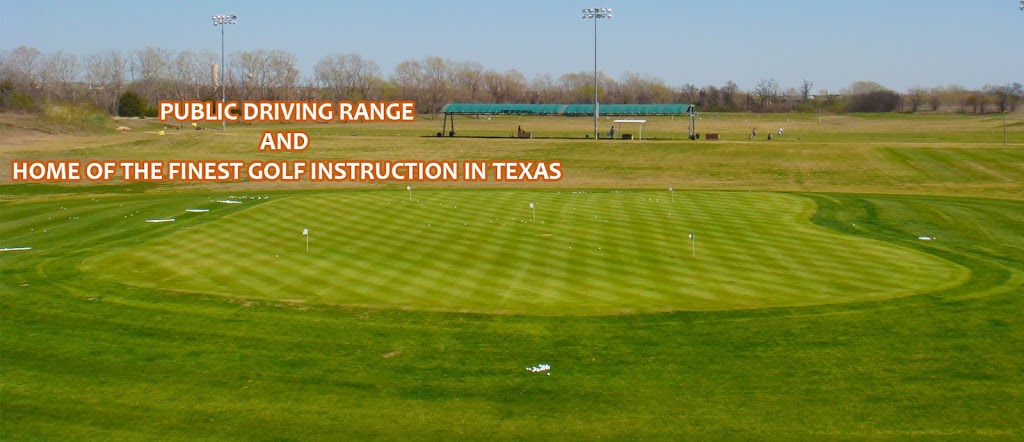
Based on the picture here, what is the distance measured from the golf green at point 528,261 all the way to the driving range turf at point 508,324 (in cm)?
12

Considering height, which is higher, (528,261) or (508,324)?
(528,261)

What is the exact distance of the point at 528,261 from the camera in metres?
24.2

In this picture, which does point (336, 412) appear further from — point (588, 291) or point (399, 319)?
point (588, 291)

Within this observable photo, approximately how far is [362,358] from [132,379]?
3.69 metres

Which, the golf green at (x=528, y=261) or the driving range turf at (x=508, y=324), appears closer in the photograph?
the driving range turf at (x=508, y=324)

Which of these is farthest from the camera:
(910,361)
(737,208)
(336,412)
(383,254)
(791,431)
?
(737,208)

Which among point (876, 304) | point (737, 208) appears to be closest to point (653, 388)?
point (876, 304)

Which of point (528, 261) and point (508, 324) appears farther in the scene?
point (528, 261)

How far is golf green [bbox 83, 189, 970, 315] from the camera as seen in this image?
20.2 m

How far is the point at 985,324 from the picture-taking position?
57.8ft

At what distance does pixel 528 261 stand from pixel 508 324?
21.0 ft

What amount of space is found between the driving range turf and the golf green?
A: 4.7 inches

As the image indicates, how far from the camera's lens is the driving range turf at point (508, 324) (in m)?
12.9

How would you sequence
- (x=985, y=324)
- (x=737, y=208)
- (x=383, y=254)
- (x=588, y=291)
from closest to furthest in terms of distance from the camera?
(x=985, y=324) → (x=588, y=291) → (x=383, y=254) → (x=737, y=208)
